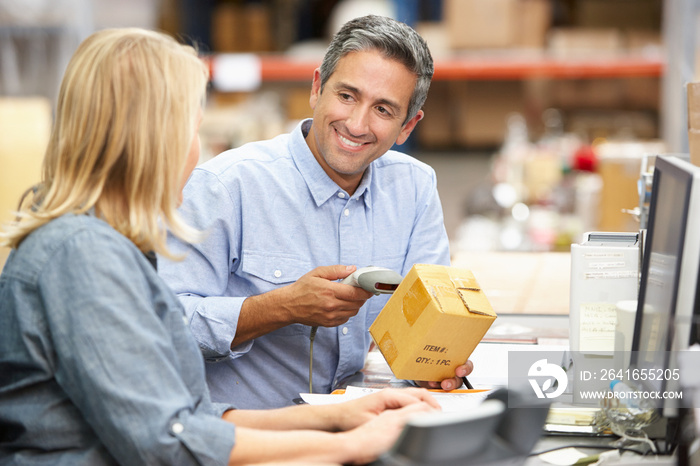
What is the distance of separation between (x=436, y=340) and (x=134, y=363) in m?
0.68

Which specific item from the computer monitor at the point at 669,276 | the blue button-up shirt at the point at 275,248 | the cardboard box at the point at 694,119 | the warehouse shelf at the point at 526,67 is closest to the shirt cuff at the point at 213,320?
the blue button-up shirt at the point at 275,248

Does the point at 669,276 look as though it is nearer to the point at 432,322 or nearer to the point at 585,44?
the point at 432,322

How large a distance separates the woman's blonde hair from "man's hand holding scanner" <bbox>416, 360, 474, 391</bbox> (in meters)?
0.70

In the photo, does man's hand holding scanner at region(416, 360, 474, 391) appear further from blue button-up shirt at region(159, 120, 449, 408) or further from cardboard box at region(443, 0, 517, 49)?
cardboard box at region(443, 0, 517, 49)

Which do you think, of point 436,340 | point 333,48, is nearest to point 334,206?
point 333,48

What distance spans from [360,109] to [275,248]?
38cm

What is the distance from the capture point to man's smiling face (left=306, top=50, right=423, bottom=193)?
191cm

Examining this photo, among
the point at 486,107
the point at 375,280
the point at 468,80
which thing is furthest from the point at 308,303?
the point at 468,80

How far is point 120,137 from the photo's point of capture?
1.16 meters

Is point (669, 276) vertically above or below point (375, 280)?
above

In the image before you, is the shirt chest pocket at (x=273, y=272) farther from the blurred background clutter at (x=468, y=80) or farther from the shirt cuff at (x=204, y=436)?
the blurred background clutter at (x=468, y=80)

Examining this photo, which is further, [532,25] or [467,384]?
[532,25]

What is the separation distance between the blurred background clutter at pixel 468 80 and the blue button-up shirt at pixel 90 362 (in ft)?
11.5

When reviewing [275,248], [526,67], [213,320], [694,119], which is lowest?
[213,320]
